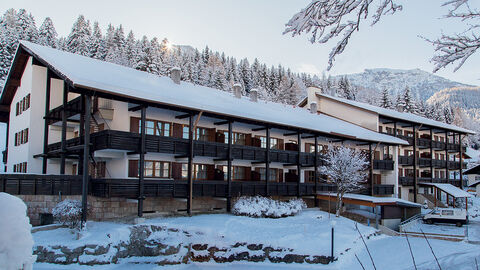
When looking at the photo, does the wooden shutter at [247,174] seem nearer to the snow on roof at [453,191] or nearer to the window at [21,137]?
the window at [21,137]

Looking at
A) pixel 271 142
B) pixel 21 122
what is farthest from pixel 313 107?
pixel 21 122

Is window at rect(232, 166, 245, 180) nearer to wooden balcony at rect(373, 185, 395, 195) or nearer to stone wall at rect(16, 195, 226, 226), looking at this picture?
stone wall at rect(16, 195, 226, 226)

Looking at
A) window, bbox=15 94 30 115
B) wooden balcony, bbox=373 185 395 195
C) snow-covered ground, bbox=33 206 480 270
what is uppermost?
window, bbox=15 94 30 115

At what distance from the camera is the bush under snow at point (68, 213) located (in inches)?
851

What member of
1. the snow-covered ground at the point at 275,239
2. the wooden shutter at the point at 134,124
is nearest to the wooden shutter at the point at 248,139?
the snow-covered ground at the point at 275,239

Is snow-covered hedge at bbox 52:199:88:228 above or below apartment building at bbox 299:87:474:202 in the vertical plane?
below

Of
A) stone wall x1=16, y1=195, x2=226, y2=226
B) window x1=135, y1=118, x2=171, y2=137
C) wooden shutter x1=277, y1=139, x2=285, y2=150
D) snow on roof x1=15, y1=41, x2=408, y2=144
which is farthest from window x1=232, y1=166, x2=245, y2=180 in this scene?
window x1=135, y1=118, x2=171, y2=137

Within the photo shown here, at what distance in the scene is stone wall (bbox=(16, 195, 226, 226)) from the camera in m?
23.5

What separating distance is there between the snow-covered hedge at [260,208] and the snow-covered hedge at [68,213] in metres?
10.8

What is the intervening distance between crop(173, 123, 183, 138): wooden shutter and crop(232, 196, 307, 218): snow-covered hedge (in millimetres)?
6325

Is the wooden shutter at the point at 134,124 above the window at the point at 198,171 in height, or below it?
above

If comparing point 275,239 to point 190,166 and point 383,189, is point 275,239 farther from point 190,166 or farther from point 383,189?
point 383,189

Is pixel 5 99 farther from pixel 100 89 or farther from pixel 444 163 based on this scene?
pixel 444 163

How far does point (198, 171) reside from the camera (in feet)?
99.1
